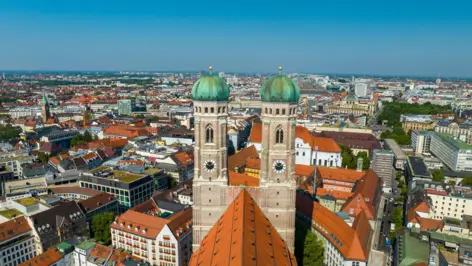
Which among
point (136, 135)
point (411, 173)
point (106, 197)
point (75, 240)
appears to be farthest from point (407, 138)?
point (75, 240)

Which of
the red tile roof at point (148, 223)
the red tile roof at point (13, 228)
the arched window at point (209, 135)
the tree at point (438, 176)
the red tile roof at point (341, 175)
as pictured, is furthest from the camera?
the tree at point (438, 176)

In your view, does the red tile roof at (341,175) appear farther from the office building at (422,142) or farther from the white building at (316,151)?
the office building at (422,142)

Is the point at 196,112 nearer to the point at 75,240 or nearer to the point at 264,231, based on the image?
the point at 264,231

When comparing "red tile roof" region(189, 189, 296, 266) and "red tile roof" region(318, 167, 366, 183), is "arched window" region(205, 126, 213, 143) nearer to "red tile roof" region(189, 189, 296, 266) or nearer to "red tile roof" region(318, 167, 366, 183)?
"red tile roof" region(189, 189, 296, 266)

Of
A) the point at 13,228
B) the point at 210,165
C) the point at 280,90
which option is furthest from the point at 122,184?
the point at 280,90

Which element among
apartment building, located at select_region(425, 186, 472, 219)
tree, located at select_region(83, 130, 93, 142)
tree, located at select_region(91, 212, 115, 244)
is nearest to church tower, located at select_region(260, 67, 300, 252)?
tree, located at select_region(91, 212, 115, 244)

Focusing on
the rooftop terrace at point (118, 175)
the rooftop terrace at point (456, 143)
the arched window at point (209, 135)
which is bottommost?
the rooftop terrace at point (118, 175)

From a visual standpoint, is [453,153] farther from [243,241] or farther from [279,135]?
[243,241]

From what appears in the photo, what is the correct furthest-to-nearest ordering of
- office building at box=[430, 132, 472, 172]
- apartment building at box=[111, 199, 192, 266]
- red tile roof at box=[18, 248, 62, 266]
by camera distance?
office building at box=[430, 132, 472, 172] < apartment building at box=[111, 199, 192, 266] < red tile roof at box=[18, 248, 62, 266]

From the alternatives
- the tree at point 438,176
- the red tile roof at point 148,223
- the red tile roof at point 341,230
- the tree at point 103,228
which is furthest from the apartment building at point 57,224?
the tree at point 438,176
